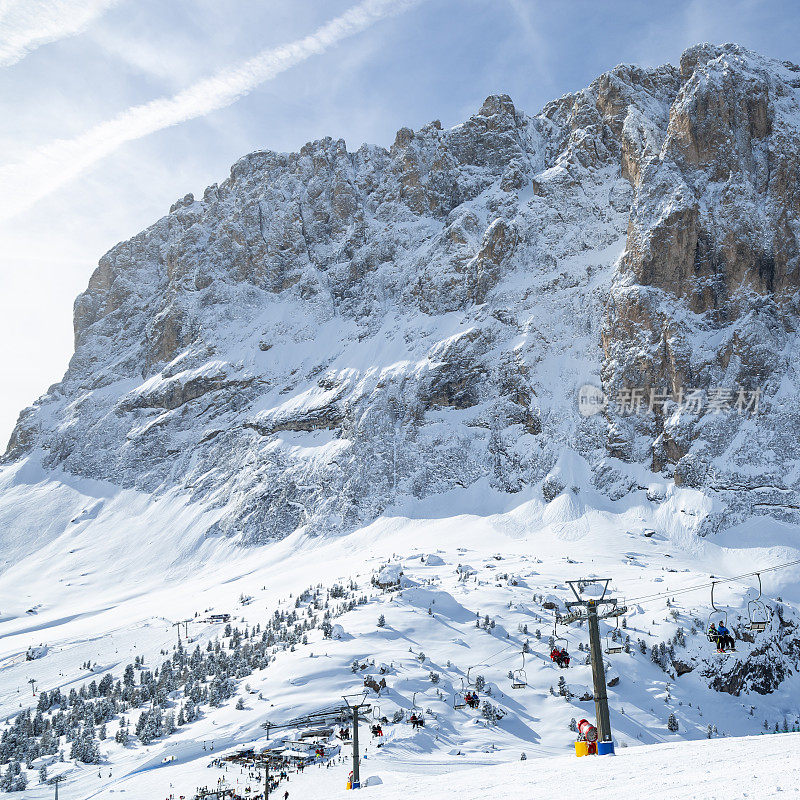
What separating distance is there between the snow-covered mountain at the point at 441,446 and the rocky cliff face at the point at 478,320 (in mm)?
614

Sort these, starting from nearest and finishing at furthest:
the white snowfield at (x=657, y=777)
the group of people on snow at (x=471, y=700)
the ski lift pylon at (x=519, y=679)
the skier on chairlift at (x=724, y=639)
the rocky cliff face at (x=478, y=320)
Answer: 1. the white snowfield at (x=657, y=777)
2. the skier on chairlift at (x=724, y=639)
3. the group of people on snow at (x=471, y=700)
4. the ski lift pylon at (x=519, y=679)
5. the rocky cliff face at (x=478, y=320)

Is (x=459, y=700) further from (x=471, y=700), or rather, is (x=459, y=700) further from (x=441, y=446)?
(x=441, y=446)

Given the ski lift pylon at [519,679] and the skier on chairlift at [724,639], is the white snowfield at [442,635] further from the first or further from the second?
the skier on chairlift at [724,639]

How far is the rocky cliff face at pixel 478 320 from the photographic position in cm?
11450

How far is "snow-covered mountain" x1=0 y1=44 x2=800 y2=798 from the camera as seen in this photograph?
62062 millimetres

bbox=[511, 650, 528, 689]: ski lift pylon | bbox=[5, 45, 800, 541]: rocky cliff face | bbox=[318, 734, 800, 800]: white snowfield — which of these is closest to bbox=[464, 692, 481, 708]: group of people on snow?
bbox=[511, 650, 528, 689]: ski lift pylon

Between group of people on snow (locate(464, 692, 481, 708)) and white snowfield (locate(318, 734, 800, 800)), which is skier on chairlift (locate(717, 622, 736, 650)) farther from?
group of people on snow (locate(464, 692, 481, 708))

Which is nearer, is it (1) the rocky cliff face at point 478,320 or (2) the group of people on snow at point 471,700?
(2) the group of people on snow at point 471,700

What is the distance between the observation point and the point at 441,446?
12800 centimetres

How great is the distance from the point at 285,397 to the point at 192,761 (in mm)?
108926

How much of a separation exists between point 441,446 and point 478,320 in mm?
29073

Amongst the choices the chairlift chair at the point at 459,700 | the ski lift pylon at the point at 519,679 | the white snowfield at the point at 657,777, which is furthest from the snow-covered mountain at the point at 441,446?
the white snowfield at the point at 657,777

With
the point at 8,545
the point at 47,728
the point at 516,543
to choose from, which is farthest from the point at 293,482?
the point at 47,728

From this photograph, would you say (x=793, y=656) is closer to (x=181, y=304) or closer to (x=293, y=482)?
(x=293, y=482)
